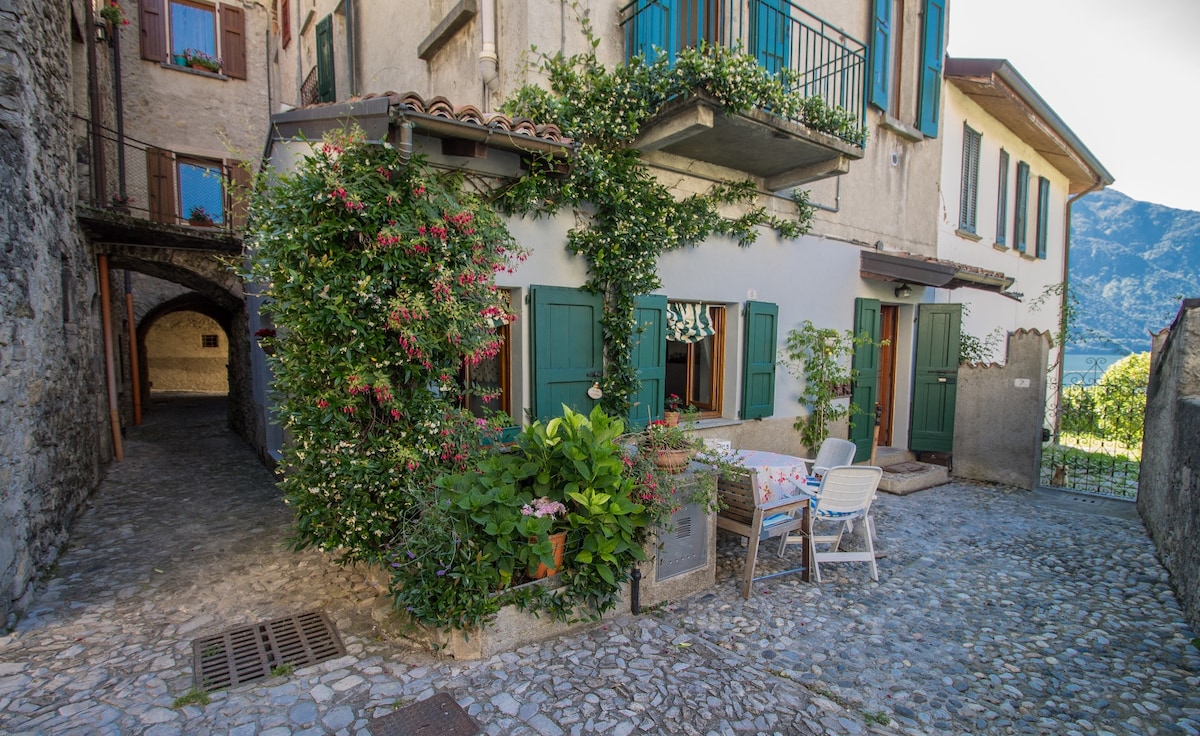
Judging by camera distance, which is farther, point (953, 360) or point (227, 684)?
point (953, 360)

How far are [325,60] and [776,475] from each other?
363 inches

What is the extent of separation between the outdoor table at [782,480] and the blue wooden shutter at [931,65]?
6552 mm

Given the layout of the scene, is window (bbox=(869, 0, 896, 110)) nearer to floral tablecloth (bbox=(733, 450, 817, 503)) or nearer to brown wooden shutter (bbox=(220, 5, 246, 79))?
floral tablecloth (bbox=(733, 450, 817, 503))

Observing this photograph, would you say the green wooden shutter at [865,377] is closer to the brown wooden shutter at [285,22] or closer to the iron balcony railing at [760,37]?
the iron balcony railing at [760,37]

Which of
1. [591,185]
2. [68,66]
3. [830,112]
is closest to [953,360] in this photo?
[830,112]

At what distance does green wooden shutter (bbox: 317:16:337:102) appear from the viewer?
8.83m

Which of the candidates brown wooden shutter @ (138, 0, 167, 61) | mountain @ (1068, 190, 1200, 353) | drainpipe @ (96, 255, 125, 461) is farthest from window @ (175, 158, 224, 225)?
mountain @ (1068, 190, 1200, 353)

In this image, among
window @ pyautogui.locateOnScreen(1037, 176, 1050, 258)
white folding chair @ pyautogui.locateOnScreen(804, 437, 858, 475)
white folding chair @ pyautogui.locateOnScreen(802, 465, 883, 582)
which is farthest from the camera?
window @ pyautogui.locateOnScreen(1037, 176, 1050, 258)

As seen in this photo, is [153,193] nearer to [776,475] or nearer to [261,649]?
[261,649]

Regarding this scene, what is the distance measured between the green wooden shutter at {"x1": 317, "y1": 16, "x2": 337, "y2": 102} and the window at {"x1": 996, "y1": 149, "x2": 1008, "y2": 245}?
38.0ft

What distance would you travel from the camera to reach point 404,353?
12.0 ft

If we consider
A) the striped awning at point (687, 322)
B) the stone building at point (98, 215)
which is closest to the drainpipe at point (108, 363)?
the stone building at point (98, 215)

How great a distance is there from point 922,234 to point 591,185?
6406mm

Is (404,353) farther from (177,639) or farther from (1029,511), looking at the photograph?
(1029,511)
